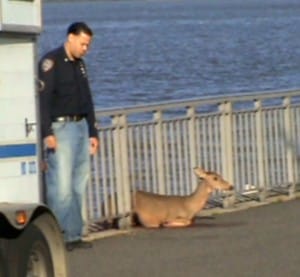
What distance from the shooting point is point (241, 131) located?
18.1 metres

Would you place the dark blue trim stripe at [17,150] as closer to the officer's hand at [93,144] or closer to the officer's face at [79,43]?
the officer's face at [79,43]

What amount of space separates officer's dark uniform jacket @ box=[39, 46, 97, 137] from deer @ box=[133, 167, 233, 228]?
218 cm

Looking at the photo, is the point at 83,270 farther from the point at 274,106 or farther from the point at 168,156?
the point at 274,106

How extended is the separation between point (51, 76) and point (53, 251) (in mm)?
3189

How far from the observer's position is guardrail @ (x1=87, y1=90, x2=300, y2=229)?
1605 centimetres

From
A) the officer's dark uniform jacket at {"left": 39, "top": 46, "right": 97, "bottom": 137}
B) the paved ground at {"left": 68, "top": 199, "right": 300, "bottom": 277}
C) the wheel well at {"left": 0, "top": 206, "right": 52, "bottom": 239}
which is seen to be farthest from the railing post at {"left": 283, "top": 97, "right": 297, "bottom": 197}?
the wheel well at {"left": 0, "top": 206, "right": 52, "bottom": 239}

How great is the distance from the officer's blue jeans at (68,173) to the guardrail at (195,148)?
1.13 metres

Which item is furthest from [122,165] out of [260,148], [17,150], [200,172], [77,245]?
[17,150]

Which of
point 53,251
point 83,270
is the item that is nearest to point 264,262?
point 83,270

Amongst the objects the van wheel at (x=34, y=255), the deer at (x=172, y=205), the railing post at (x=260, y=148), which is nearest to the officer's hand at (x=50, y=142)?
the deer at (x=172, y=205)

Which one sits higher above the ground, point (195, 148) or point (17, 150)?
point (17, 150)

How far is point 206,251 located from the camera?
585 inches

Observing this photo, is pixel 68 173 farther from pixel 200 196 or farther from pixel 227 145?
pixel 227 145

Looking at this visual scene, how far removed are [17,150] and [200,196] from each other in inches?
232
